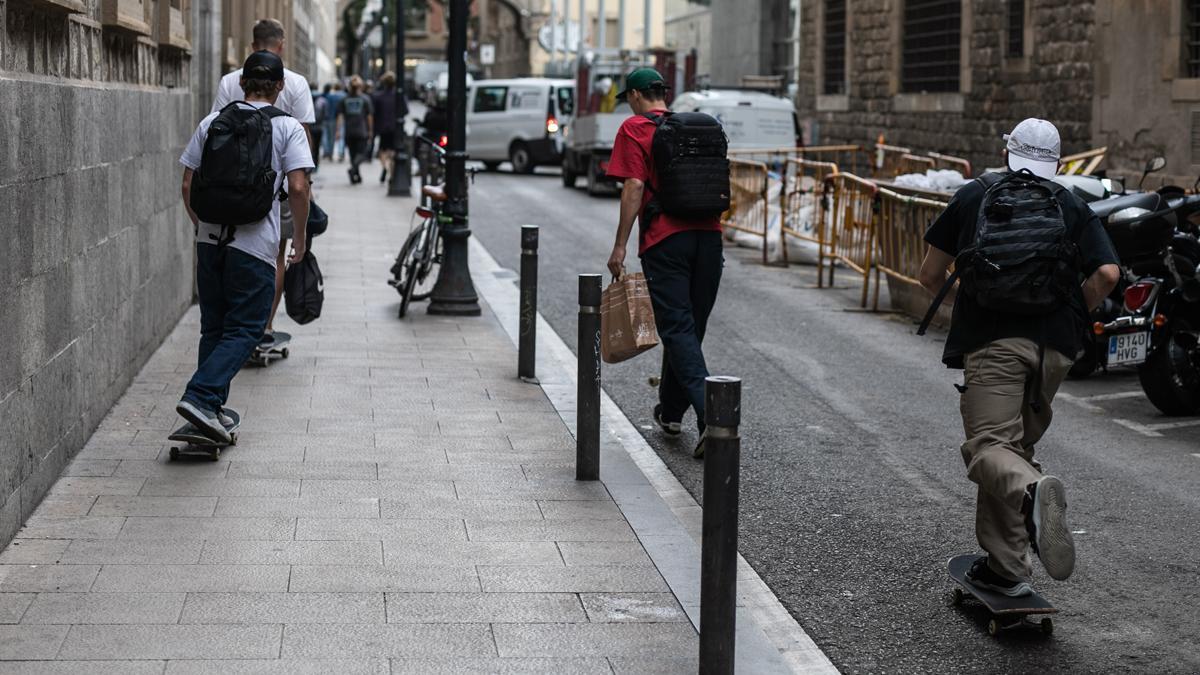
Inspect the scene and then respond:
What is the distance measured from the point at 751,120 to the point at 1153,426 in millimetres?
17976

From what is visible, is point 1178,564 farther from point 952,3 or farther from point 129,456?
point 952,3

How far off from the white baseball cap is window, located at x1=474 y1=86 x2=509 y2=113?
101ft

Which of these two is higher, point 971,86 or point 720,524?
point 971,86

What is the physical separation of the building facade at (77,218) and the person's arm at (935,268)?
3.19 meters

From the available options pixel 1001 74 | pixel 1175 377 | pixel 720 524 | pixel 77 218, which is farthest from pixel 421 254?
pixel 1001 74

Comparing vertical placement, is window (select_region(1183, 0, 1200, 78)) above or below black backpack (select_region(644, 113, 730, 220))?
above

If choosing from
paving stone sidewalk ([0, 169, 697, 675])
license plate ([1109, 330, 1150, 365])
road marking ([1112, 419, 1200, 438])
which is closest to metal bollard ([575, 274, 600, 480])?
paving stone sidewalk ([0, 169, 697, 675])

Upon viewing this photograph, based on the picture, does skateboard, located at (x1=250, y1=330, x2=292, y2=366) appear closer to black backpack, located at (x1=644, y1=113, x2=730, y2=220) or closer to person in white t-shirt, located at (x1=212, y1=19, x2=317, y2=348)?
person in white t-shirt, located at (x1=212, y1=19, x2=317, y2=348)

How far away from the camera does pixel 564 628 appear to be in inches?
206

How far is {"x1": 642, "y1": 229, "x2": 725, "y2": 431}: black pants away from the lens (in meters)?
8.25

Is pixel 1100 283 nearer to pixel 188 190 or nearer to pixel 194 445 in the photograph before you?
pixel 194 445

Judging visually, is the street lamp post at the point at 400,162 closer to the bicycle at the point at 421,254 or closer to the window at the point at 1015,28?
the window at the point at 1015,28

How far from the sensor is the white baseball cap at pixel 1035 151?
220 inches

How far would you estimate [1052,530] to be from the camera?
5195mm
